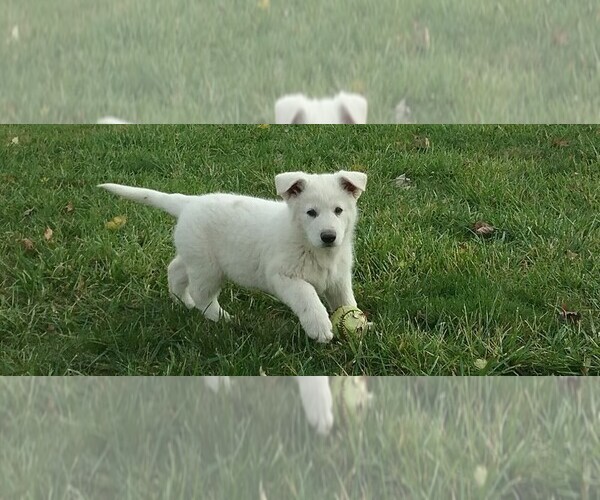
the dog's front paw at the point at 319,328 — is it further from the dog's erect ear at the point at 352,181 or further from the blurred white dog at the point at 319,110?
the blurred white dog at the point at 319,110

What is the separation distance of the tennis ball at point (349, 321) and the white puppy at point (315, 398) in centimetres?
64

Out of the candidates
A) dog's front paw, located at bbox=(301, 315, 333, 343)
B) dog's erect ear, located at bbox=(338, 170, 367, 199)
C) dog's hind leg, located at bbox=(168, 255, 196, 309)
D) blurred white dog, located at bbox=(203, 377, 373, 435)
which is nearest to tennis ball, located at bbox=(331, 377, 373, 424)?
blurred white dog, located at bbox=(203, 377, 373, 435)

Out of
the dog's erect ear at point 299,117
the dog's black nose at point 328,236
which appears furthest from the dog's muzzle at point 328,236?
the dog's erect ear at point 299,117

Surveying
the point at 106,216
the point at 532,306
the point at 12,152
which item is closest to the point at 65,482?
the point at 532,306

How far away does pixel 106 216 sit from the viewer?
4.02 m

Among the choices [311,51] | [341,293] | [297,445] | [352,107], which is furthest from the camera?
[341,293]

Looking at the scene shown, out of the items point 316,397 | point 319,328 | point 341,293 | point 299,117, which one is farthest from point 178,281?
point 316,397

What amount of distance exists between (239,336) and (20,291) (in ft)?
3.73

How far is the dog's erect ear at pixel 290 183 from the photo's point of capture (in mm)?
2816

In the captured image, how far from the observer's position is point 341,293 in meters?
3.02

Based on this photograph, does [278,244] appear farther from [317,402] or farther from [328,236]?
[317,402]

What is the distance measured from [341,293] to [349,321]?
0.54ft

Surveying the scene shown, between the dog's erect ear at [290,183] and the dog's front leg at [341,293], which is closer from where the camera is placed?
the dog's erect ear at [290,183]

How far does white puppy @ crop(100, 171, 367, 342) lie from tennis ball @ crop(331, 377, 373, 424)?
482 mm
